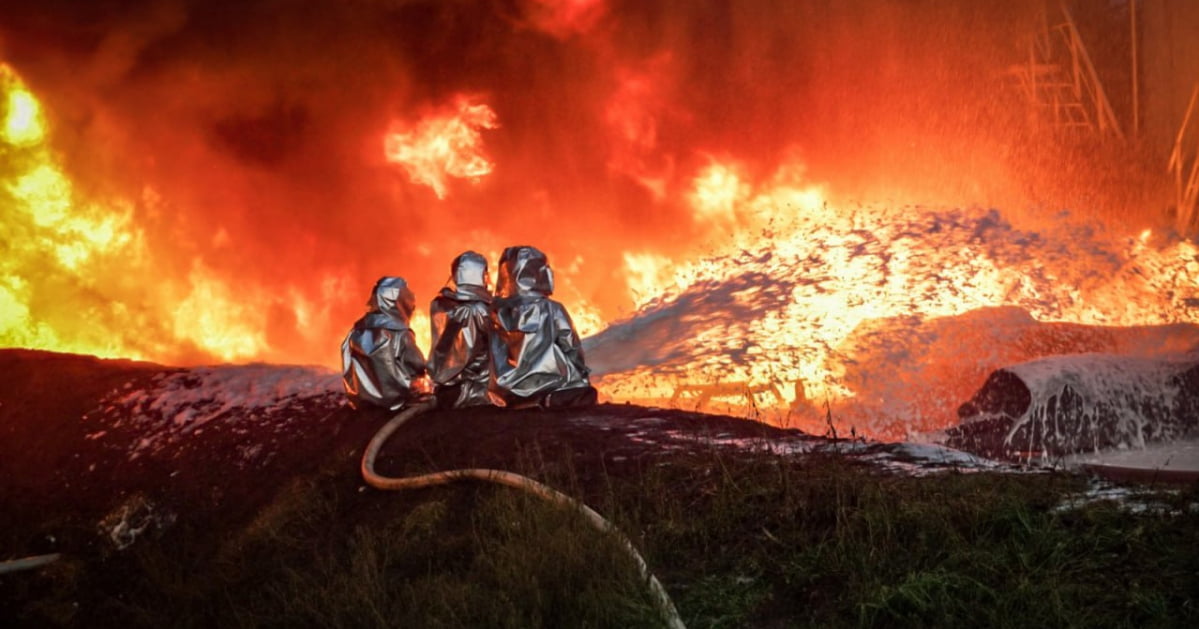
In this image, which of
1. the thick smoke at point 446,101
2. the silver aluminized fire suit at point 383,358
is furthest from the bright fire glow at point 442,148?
the silver aluminized fire suit at point 383,358

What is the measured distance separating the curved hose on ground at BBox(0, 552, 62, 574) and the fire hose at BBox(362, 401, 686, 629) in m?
2.69

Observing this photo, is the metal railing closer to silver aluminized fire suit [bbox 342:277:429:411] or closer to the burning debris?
the burning debris

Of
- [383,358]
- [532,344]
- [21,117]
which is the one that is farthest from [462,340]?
[21,117]

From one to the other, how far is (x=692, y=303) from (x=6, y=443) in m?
8.14

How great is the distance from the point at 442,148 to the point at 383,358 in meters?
7.59

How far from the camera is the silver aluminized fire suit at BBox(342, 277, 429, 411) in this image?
29.7ft

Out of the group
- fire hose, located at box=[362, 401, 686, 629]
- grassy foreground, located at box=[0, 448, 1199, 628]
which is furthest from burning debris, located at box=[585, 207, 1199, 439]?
grassy foreground, located at box=[0, 448, 1199, 628]

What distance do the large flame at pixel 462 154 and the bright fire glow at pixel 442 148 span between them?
0.04 meters

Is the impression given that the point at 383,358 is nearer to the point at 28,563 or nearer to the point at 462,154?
the point at 28,563

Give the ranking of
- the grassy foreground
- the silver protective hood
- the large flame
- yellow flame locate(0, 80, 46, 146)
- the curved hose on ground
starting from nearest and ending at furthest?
the grassy foreground, the curved hose on ground, the silver protective hood, the large flame, yellow flame locate(0, 80, 46, 146)

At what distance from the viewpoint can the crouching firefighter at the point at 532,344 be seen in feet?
28.4

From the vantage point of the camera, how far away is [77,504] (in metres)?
8.84

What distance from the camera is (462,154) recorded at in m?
16.0

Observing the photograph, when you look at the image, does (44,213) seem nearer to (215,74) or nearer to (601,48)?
(215,74)
